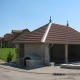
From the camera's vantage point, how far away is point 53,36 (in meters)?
21.5

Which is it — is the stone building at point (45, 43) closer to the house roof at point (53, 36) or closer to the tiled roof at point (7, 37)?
the house roof at point (53, 36)

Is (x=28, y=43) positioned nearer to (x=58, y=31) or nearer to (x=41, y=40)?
(x=41, y=40)

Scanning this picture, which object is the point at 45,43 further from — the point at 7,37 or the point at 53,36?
the point at 7,37

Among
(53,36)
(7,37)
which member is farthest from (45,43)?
(7,37)

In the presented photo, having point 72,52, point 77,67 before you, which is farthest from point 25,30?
point 77,67

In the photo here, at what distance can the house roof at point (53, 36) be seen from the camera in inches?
813

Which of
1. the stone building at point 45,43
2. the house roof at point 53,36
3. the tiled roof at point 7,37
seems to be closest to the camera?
the stone building at point 45,43

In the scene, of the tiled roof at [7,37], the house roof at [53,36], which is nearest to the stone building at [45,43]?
the house roof at [53,36]

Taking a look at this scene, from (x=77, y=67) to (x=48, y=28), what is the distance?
7537 millimetres

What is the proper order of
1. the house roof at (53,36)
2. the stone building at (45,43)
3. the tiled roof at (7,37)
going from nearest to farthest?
the stone building at (45,43)
the house roof at (53,36)
the tiled roof at (7,37)

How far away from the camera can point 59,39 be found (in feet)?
70.6

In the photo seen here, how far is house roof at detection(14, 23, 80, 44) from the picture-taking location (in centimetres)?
2066

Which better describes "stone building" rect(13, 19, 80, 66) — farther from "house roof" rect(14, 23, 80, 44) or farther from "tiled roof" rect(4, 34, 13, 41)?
"tiled roof" rect(4, 34, 13, 41)

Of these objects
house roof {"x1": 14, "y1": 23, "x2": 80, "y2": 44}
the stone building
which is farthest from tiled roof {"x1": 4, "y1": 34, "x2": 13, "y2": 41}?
house roof {"x1": 14, "y1": 23, "x2": 80, "y2": 44}
